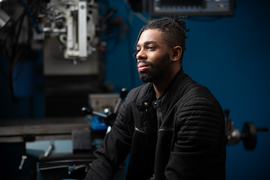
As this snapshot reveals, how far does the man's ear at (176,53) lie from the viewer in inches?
41.3

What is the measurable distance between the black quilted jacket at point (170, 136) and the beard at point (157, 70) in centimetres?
6

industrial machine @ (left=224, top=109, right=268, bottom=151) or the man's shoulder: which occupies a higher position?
the man's shoulder

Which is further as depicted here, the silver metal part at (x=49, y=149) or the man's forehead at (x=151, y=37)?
the silver metal part at (x=49, y=149)

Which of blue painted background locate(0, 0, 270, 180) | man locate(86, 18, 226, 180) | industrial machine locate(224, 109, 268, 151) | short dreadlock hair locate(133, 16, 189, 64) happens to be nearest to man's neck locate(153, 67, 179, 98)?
man locate(86, 18, 226, 180)

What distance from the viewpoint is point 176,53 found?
1057 millimetres

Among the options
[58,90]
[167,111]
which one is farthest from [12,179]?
[167,111]

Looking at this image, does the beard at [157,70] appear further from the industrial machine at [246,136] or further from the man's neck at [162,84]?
the industrial machine at [246,136]

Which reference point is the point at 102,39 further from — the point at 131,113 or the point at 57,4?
the point at 131,113

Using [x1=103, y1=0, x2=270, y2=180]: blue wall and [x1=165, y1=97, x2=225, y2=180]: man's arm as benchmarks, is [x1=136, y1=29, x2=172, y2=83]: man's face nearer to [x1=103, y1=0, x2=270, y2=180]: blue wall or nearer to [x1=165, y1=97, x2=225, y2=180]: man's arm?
[x1=165, y1=97, x2=225, y2=180]: man's arm

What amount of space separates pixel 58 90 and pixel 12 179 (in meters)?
0.93

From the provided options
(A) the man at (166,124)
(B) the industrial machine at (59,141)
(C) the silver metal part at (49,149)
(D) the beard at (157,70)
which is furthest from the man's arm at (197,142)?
(C) the silver metal part at (49,149)

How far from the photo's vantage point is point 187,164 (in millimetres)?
857

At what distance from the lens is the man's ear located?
3.44 ft

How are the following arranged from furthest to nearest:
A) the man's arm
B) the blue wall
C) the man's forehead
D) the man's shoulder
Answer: the blue wall
the man's shoulder
the man's forehead
the man's arm
